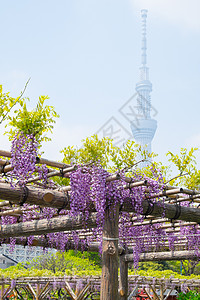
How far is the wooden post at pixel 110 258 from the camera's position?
5.39 meters

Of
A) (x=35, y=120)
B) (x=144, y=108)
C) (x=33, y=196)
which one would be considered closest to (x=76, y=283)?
(x=33, y=196)

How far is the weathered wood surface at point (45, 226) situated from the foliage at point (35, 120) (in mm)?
1754

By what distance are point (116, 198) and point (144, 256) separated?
640 centimetres

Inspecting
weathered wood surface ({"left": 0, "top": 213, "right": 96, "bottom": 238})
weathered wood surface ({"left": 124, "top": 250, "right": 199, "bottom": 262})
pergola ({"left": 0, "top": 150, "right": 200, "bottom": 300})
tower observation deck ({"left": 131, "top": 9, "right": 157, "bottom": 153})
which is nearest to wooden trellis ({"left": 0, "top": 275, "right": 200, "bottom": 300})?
weathered wood surface ({"left": 124, "top": 250, "right": 199, "bottom": 262})

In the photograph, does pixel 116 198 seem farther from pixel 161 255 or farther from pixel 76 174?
pixel 161 255

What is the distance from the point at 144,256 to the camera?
11.6 metres

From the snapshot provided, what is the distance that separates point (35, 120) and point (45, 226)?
2813mm

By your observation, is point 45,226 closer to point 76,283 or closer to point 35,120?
point 35,120

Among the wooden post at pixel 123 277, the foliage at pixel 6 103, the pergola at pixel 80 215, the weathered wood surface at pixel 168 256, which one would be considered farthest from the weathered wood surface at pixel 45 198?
the wooden post at pixel 123 277

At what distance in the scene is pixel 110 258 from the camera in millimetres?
5469

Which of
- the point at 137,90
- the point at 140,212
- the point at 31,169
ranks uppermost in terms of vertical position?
the point at 137,90

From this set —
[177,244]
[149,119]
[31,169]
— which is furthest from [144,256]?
[149,119]

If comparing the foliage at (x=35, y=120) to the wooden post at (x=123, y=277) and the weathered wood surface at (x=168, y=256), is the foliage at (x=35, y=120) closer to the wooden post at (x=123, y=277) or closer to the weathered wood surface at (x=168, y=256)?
the weathered wood surface at (x=168, y=256)

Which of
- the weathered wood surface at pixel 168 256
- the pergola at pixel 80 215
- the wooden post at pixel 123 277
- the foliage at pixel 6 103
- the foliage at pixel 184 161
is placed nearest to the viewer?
the foliage at pixel 6 103
